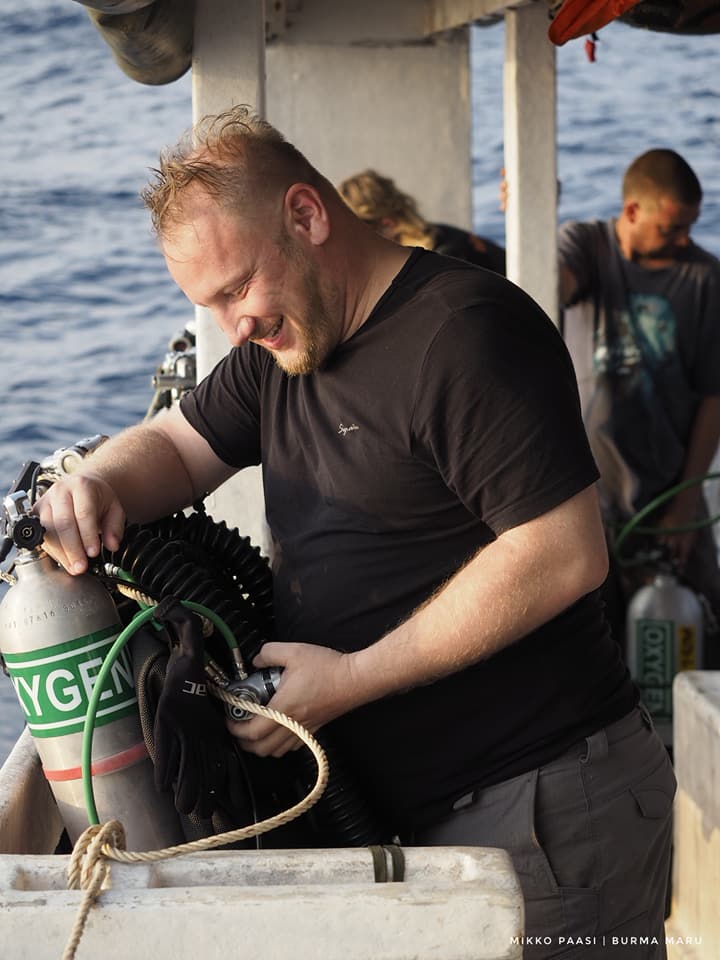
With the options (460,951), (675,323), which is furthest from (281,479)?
(675,323)

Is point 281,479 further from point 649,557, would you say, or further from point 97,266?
point 97,266

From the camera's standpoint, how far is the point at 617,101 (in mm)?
14188

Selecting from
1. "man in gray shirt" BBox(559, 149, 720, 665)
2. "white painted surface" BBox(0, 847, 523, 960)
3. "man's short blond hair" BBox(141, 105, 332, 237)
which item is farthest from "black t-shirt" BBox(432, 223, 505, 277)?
"white painted surface" BBox(0, 847, 523, 960)

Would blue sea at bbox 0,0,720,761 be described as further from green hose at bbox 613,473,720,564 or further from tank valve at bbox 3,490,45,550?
tank valve at bbox 3,490,45,550

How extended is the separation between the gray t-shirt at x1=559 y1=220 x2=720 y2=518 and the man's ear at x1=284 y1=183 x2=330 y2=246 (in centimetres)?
358

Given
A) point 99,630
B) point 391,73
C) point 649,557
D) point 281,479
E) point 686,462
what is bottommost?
point 649,557

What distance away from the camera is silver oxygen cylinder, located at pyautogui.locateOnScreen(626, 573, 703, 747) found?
17.9 ft

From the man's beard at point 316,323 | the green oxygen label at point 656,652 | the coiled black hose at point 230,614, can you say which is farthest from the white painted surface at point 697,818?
the green oxygen label at point 656,652

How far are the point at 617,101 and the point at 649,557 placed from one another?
32.1ft

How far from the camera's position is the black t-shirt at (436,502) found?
185 centimetres

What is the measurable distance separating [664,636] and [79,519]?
12.8ft

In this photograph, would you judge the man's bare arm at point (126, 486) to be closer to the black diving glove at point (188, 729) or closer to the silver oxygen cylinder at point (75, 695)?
the silver oxygen cylinder at point (75, 695)

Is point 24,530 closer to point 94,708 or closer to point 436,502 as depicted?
point 94,708

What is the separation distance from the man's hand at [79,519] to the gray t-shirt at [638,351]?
3.72 metres
